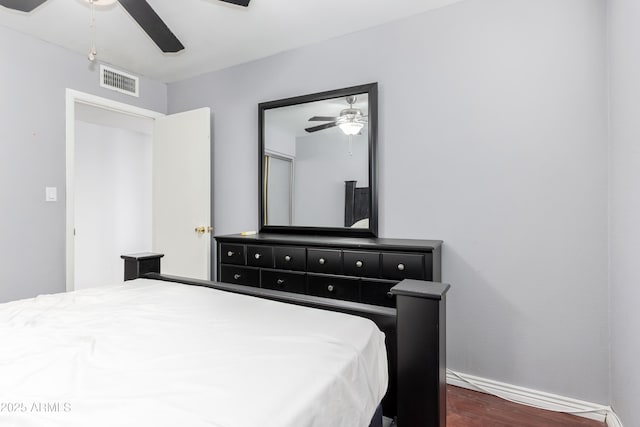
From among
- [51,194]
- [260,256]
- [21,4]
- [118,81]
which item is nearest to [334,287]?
[260,256]

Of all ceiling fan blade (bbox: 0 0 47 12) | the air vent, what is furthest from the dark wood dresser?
the air vent

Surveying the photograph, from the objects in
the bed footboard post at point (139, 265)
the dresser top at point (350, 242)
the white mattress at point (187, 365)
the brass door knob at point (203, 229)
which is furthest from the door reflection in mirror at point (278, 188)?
the white mattress at point (187, 365)

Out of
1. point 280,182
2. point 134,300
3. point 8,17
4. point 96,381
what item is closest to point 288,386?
point 96,381

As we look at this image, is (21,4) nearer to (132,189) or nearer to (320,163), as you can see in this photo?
(320,163)

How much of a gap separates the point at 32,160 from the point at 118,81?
1.09 meters

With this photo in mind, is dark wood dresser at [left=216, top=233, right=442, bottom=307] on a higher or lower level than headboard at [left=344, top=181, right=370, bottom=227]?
lower

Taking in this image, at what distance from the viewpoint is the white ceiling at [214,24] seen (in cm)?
232

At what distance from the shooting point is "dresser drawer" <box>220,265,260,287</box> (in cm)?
258

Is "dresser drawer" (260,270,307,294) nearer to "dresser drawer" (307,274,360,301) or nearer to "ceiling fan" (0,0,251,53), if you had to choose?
"dresser drawer" (307,274,360,301)

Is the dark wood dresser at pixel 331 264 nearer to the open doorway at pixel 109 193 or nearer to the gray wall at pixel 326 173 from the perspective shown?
the gray wall at pixel 326 173

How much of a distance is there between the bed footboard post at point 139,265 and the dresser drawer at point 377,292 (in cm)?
130

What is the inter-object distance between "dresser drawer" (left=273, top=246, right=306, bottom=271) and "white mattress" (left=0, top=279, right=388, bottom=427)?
1.02 metres

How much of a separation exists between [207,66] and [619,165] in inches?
129

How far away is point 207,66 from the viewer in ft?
10.8
